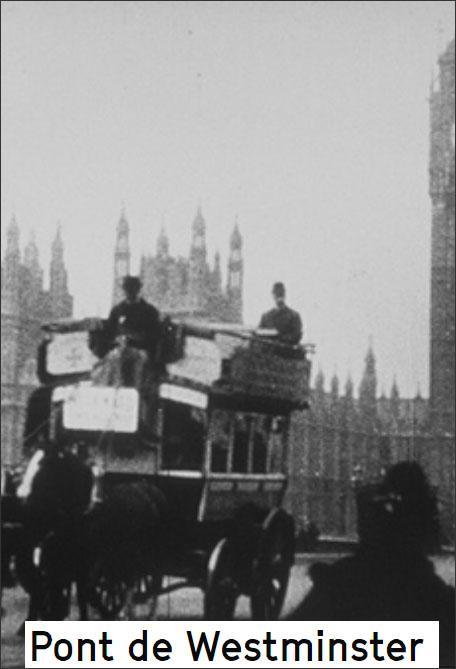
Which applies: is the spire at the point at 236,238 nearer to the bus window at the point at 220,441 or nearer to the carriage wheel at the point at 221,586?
the bus window at the point at 220,441

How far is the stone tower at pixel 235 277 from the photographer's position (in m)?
5.16

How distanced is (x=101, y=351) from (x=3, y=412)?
47 centimetres

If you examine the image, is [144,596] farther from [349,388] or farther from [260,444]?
[349,388]

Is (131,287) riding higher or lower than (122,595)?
higher

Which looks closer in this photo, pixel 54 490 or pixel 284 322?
pixel 54 490

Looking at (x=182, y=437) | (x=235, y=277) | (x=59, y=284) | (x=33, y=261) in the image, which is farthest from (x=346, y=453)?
(x=33, y=261)

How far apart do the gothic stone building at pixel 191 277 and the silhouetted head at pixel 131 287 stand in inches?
1.1

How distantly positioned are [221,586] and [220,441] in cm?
52

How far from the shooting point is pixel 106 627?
15.7 ft

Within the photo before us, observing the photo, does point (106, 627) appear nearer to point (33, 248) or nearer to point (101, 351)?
point (101, 351)

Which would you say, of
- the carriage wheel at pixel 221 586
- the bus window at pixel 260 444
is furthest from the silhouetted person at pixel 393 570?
the bus window at pixel 260 444

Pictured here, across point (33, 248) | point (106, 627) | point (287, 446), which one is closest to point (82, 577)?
point (106, 627)

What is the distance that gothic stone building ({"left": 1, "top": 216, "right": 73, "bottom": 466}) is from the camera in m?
5.12

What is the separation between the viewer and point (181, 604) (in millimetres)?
4965
